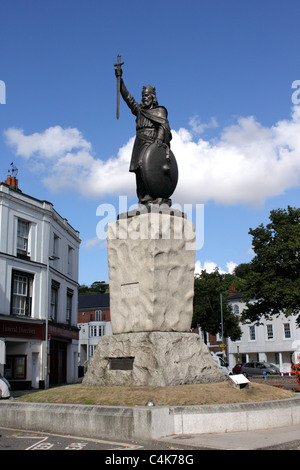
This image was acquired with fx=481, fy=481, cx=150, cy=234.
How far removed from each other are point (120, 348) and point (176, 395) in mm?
1944

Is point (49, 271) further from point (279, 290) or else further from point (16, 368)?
point (279, 290)

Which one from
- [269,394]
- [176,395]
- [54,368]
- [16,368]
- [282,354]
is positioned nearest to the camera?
[176,395]

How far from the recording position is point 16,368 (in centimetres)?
2816

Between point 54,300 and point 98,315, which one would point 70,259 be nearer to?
point 54,300

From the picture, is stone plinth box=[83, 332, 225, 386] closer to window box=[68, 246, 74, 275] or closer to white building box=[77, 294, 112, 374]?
window box=[68, 246, 74, 275]

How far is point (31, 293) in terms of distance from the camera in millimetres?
30203

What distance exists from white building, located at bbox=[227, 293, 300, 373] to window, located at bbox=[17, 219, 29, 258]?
107ft

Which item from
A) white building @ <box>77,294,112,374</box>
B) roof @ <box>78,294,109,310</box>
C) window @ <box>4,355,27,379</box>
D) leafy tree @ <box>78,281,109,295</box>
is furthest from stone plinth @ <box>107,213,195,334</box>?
leafy tree @ <box>78,281,109,295</box>

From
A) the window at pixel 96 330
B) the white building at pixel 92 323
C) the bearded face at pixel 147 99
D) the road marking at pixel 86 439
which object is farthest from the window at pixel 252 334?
the road marking at pixel 86 439

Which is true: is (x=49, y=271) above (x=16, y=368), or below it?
above

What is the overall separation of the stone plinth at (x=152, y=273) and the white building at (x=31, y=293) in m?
18.7

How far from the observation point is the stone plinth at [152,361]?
8.91 meters

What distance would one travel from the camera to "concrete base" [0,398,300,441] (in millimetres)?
7016

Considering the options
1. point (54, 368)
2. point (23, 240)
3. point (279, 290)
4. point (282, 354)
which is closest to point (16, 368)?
point (54, 368)
